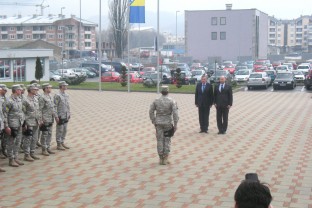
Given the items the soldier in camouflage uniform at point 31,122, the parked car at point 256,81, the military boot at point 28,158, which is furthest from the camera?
the parked car at point 256,81

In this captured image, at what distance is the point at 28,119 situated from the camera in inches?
439

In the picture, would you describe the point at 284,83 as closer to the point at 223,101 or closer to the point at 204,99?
the point at 204,99

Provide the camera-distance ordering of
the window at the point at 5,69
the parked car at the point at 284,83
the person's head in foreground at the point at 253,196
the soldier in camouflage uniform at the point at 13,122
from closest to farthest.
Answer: the person's head in foreground at the point at 253,196
the soldier in camouflage uniform at the point at 13,122
the parked car at the point at 284,83
the window at the point at 5,69

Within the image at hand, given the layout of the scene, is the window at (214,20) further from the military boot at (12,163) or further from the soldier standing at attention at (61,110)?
the military boot at (12,163)

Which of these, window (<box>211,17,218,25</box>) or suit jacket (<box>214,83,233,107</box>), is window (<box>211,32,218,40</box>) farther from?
suit jacket (<box>214,83,233,107</box>)

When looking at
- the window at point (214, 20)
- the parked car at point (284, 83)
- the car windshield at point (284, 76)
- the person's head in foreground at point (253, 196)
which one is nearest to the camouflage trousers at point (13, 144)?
the person's head in foreground at point (253, 196)

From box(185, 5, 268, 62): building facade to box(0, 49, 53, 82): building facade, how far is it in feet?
133

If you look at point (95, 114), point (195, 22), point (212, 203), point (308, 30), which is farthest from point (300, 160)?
point (308, 30)

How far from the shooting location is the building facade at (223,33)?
83750mm

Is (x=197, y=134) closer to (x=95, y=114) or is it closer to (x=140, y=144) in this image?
(x=140, y=144)

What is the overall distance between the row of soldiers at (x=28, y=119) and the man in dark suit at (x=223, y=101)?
190 inches

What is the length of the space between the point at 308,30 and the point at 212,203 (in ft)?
549

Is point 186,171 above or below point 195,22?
below

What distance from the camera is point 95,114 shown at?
67.2 feet
